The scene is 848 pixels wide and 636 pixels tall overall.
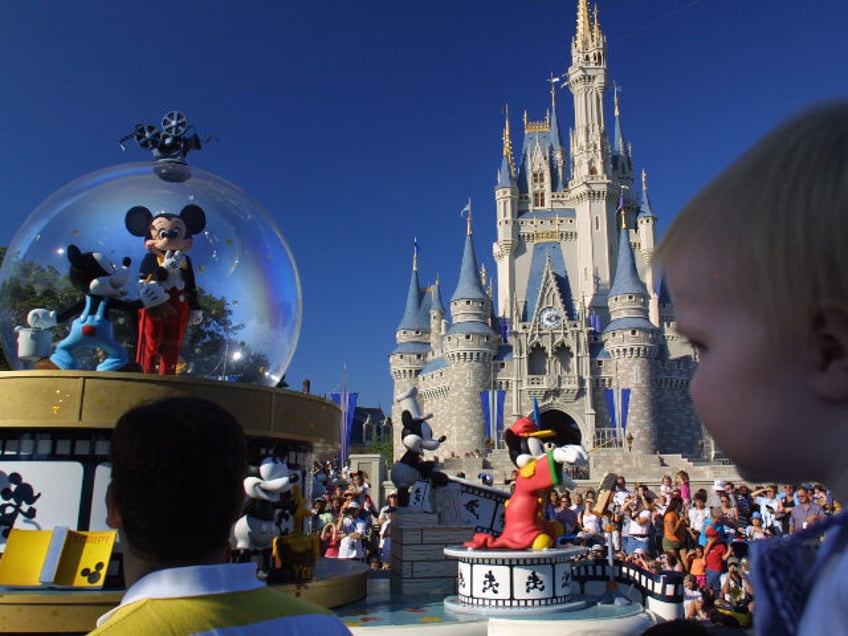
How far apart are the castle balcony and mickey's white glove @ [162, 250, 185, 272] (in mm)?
38817

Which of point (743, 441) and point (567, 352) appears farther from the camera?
point (567, 352)

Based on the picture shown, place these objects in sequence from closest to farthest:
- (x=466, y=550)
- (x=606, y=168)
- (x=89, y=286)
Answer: (x=89, y=286) → (x=466, y=550) → (x=606, y=168)

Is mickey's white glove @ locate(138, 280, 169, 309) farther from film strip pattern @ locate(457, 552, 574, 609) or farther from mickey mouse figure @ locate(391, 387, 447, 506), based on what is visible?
mickey mouse figure @ locate(391, 387, 447, 506)

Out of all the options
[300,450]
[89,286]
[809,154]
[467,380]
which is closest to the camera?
[809,154]

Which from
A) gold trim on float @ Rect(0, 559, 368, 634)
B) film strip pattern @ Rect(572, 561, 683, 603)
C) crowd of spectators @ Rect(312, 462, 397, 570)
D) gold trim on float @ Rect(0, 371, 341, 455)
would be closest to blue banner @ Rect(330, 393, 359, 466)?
crowd of spectators @ Rect(312, 462, 397, 570)

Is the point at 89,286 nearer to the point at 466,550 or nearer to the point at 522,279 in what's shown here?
the point at 466,550

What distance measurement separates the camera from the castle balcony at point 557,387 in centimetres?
4225

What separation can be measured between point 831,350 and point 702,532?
10.2 m

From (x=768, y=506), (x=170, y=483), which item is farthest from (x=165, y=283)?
(x=768, y=506)

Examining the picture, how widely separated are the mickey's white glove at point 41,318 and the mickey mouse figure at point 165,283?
517 mm

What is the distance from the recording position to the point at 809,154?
74 centimetres

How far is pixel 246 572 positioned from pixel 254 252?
12.7 ft

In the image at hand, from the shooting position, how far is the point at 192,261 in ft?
15.7

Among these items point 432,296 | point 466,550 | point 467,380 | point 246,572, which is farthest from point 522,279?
point 246,572
